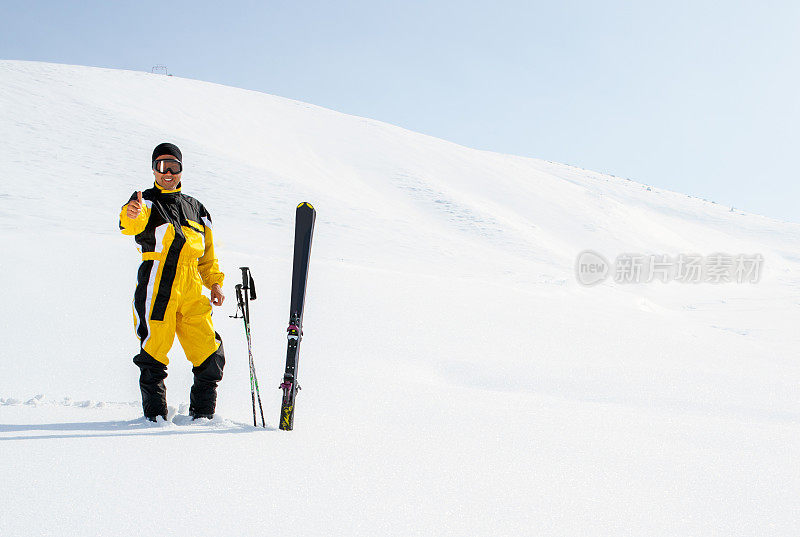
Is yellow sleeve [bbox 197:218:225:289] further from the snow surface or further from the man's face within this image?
the snow surface

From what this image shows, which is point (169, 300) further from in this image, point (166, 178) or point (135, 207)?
point (166, 178)

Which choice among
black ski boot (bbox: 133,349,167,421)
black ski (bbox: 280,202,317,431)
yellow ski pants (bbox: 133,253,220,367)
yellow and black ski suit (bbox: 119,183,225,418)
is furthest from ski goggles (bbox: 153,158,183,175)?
black ski boot (bbox: 133,349,167,421)

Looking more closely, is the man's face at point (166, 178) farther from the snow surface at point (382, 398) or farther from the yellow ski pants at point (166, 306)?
the snow surface at point (382, 398)

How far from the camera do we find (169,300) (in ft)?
8.97

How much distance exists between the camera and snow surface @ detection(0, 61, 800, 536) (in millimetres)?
1943

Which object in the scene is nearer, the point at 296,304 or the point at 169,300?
the point at 169,300

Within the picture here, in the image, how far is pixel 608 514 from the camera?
6.64 feet

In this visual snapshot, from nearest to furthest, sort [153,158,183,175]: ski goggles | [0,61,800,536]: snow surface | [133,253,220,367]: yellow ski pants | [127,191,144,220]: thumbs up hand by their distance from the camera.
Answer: [0,61,800,536]: snow surface < [127,191,144,220]: thumbs up hand < [133,253,220,367]: yellow ski pants < [153,158,183,175]: ski goggles

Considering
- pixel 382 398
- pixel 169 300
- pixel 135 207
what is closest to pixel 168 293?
pixel 169 300

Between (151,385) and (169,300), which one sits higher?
(169,300)

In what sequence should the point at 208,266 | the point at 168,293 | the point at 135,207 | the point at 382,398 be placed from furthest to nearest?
the point at 382,398
the point at 208,266
the point at 168,293
the point at 135,207

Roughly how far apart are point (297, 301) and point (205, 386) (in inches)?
27.3

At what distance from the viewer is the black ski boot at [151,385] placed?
2748 mm

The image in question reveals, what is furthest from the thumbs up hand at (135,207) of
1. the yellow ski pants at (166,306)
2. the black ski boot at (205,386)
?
the black ski boot at (205,386)
